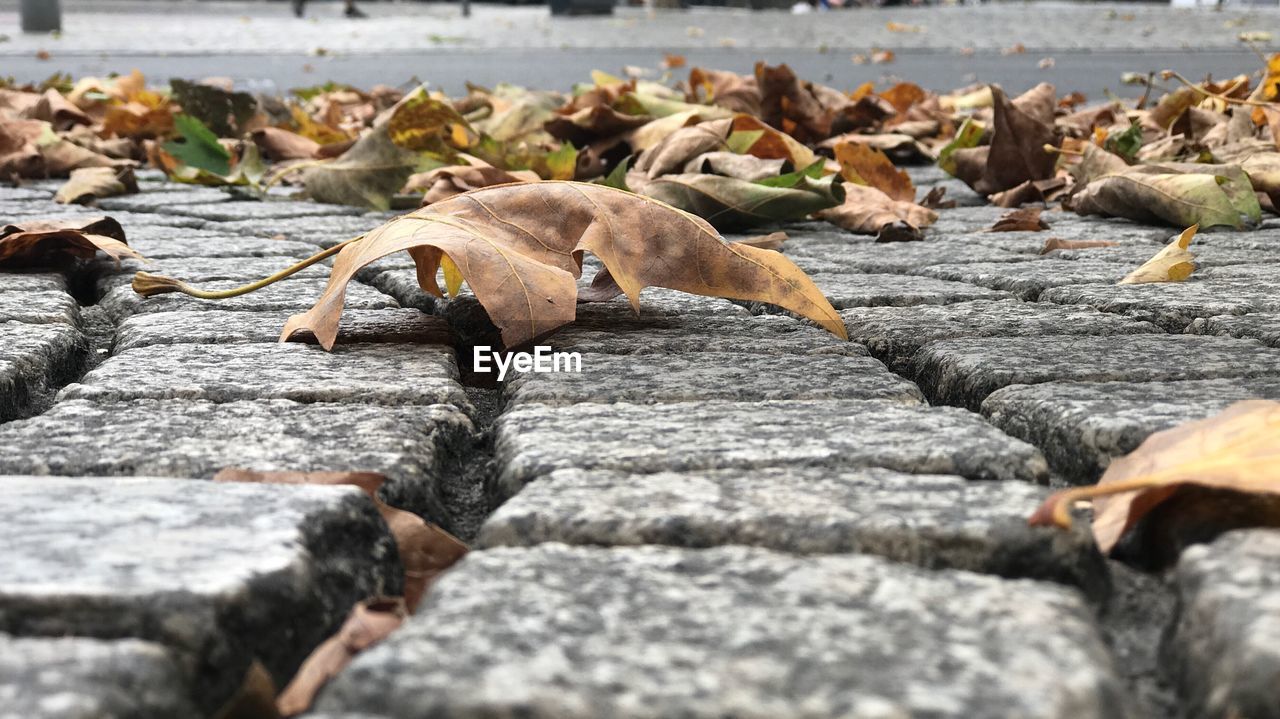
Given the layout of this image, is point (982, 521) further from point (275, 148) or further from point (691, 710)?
point (275, 148)

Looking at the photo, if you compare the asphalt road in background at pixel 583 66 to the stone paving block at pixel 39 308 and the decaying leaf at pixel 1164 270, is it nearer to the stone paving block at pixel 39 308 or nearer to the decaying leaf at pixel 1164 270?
the decaying leaf at pixel 1164 270

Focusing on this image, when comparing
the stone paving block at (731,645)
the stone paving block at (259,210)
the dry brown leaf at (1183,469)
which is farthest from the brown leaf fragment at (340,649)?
the stone paving block at (259,210)

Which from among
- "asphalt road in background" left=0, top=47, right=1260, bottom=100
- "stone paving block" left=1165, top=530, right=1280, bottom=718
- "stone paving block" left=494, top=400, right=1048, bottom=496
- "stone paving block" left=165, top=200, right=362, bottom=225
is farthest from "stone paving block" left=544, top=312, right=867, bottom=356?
"asphalt road in background" left=0, top=47, right=1260, bottom=100

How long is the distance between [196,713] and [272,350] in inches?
34.2

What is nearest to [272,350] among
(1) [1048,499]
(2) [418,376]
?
(2) [418,376]

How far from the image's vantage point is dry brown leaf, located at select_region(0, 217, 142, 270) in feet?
7.21

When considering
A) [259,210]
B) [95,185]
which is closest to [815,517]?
[259,210]

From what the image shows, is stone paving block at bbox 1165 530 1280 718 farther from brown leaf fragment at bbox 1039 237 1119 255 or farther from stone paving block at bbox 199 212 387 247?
stone paving block at bbox 199 212 387 247

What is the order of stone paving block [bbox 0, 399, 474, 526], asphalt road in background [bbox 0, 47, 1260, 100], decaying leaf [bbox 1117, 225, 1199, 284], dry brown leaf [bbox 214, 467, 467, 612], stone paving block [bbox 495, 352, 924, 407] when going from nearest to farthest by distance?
dry brown leaf [bbox 214, 467, 467, 612], stone paving block [bbox 0, 399, 474, 526], stone paving block [bbox 495, 352, 924, 407], decaying leaf [bbox 1117, 225, 1199, 284], asphalt road in background [bbox 0, 47, 1260, 100]

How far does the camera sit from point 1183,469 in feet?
3.18

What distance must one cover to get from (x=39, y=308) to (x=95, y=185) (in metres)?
1.80

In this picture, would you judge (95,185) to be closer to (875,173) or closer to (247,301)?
(247,301)

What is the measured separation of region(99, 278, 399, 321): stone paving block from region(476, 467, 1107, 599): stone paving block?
936 millimetres

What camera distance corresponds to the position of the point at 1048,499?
37.9 inches
